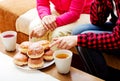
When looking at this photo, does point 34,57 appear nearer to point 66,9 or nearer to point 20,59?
point 20,59

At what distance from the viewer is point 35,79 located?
1.20 meters

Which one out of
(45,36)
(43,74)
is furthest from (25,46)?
(45,36)

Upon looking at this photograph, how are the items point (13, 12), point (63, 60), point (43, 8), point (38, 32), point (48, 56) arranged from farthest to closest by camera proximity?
1. point (13, 12)
2. point (43, 8)
3. point (38, 32)
4. point (48, 56)
5. point (63, 60)

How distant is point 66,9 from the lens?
1770 mm

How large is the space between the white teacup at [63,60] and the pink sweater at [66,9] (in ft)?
1.48

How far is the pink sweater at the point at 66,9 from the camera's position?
5.41 ft

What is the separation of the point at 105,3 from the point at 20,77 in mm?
664

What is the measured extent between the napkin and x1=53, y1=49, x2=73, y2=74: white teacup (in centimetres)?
6

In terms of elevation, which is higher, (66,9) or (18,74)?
(66,9)

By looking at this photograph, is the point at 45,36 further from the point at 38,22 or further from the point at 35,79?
the point at 35,79

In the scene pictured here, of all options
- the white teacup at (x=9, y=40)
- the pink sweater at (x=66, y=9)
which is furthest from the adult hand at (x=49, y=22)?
the white teacup at (x=9, y=40)

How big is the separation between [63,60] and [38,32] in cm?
43

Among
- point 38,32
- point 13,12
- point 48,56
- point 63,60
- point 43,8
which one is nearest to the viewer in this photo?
point 63,60

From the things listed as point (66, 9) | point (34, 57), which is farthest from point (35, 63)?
point (66, 9)
